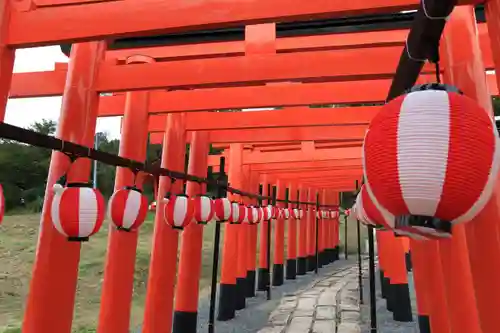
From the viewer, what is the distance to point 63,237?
416 centimetres

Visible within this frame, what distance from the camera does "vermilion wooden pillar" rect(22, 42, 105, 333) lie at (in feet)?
13.2

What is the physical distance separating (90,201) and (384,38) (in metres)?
4.23

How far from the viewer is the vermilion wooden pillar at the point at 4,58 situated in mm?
3396

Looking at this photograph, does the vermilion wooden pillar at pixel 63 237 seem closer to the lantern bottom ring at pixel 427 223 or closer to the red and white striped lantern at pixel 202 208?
the red and white striped lantern at pixel 202 208

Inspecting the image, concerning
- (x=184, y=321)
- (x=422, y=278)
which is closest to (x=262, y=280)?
(x=184, y=321)

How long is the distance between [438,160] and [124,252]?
462 cm

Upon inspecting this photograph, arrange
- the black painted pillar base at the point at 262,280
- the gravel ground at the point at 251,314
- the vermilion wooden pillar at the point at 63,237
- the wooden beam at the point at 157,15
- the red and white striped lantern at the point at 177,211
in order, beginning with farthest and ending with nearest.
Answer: the black painted pillar base at the point at 262,280, the gravel ground at the point at 251,314, the red and white striped lantern at the point at 177,211, the vermilion wooden pillar at the point at 63,237, the wooden beam at the point at 157,15

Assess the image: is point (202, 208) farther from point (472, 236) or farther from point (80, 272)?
point (80, 272)

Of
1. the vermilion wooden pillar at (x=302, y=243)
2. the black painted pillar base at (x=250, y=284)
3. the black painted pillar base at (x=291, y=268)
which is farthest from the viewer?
the vermilion wooden pillar at (x=302, y=243)

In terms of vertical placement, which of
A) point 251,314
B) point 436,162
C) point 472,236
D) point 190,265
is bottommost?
point 251,314

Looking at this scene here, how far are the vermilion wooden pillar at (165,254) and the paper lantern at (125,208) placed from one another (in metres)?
2.32

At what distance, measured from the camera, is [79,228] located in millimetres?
3020

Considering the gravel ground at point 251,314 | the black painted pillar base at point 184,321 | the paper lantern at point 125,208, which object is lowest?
the gravel ground at point 251,314

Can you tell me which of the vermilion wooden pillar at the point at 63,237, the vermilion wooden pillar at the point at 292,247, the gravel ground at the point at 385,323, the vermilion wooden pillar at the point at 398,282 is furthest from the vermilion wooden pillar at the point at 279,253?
the vermilion wooden pillar at the point at 63,237
